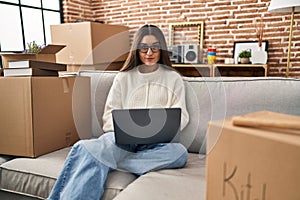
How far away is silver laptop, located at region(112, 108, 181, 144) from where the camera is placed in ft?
3.59

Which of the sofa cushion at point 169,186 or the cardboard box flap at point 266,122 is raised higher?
the cardboard box flap at point 266,122

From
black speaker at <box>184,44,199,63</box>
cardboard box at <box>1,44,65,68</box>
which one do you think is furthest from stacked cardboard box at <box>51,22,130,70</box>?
cardboard box at <box>1,44,65,68</box>

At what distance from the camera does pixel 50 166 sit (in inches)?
44.9

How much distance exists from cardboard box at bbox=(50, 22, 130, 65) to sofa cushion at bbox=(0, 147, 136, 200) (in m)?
1.49

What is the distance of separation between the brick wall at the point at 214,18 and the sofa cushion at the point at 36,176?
96.5 inches

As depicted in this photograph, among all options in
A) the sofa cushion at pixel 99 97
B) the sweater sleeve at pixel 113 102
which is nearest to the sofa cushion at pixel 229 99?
the sweater sleeve at pixel 113 102

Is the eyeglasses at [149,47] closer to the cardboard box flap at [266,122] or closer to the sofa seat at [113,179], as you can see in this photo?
the sofa seat at [113,179]

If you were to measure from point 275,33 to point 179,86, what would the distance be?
213 centimetres

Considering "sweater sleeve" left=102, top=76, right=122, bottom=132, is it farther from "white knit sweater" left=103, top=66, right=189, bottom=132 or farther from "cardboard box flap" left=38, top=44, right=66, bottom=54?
"cardboard box flap" left=38, top=44, right=66, bottom=54

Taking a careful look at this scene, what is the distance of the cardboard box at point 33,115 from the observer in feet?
4.03

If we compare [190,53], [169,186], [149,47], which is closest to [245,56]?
[190,53]

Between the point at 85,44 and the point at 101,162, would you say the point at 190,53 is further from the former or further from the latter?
the point at 101,162

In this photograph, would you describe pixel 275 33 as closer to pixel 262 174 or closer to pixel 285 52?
pixel 285 52

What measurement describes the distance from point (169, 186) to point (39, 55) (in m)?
1.20
